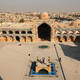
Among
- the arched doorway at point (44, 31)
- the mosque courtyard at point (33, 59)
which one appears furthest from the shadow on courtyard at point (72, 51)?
the arched doorway at point (44, 31)

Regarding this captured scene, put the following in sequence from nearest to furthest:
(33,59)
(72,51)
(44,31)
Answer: (33,59) → (72,51) → (44,31)

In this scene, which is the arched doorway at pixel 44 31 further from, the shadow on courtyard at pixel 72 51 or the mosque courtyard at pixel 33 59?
the shadow on courtyard at pixel 72 51

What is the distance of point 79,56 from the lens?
1260 inches

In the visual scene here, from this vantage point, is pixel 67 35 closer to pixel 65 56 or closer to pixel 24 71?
pixel 65 56

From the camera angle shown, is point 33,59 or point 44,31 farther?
point 44,31

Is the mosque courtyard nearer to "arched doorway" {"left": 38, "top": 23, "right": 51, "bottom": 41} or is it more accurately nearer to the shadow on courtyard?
the shadow on courtyard

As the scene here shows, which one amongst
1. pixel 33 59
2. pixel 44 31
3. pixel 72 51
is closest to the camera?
pixel 33 59

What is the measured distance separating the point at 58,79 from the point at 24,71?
296 inches

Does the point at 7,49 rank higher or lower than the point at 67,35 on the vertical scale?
lower

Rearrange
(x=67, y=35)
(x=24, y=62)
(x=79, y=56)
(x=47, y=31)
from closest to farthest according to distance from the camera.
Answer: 1. (x=24, y=62)
2. (x=79, y=56)
3. (x=67, y=35)
4. (x=47, y=31)

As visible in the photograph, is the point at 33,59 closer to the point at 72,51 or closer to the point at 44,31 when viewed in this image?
the point at 72,51

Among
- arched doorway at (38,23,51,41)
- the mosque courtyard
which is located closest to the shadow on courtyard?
the mosque courtyard

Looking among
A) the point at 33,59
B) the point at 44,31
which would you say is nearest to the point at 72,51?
the point at 33,59

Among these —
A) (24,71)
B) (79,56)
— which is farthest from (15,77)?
(79,56)
